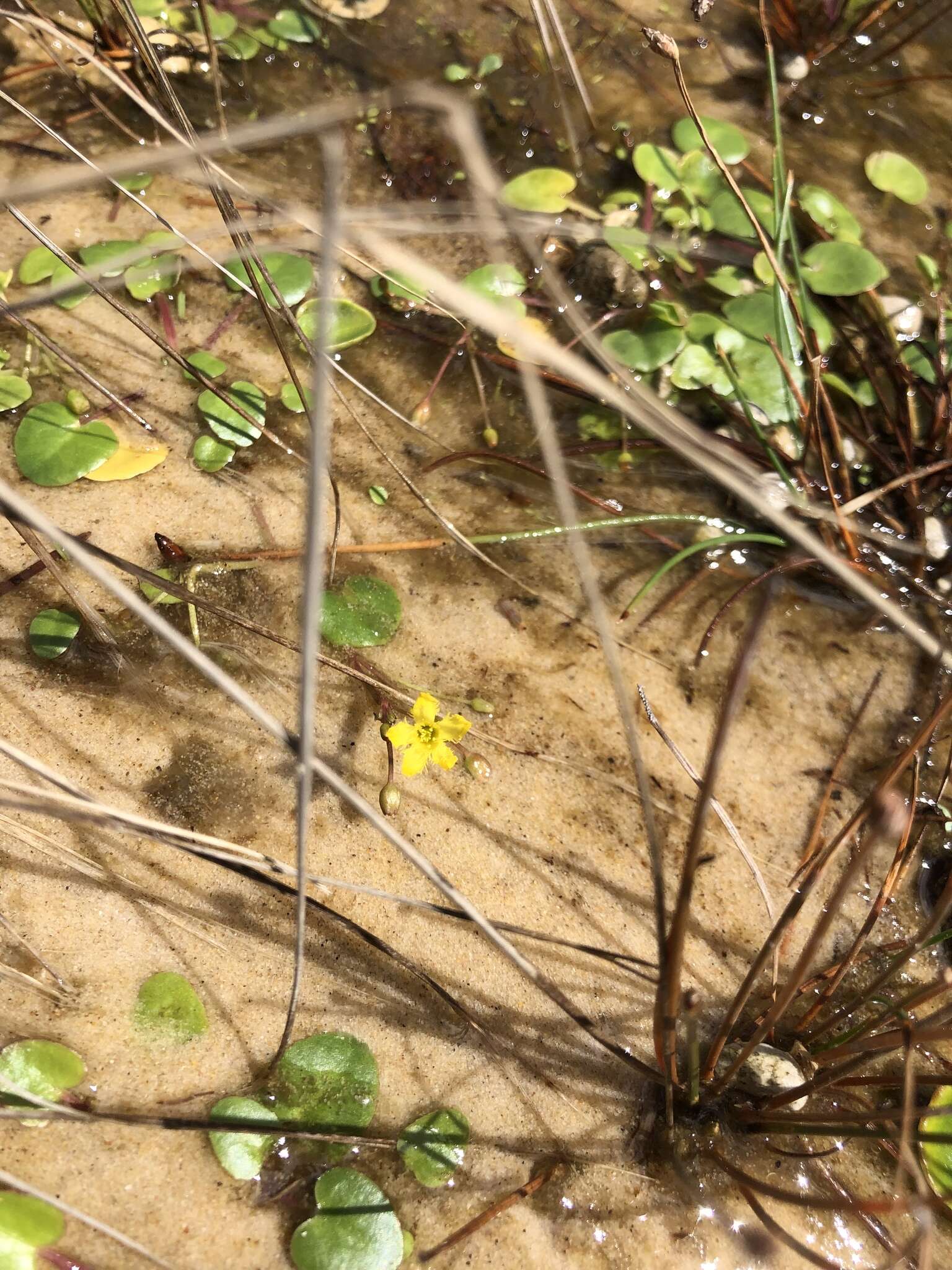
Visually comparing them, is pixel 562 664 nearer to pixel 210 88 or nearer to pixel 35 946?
pixel 35 946

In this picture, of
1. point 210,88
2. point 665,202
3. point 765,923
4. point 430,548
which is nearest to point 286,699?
point 430,548

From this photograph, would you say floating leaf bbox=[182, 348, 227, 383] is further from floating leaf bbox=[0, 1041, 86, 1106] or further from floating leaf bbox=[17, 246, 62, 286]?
floating leaf bbox=[0, 1041, 86, 1106]

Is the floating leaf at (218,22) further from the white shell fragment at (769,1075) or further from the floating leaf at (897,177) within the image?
the white shell fragment at (769,1075)

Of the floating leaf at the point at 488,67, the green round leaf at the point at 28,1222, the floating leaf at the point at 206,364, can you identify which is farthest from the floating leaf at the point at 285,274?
the green round leaf at the point at 28,1222

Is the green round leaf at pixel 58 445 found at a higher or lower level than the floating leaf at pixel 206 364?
lower

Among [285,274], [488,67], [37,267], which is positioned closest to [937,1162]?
[285,274]

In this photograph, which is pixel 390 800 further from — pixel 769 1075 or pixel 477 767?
pixel 769 1075
